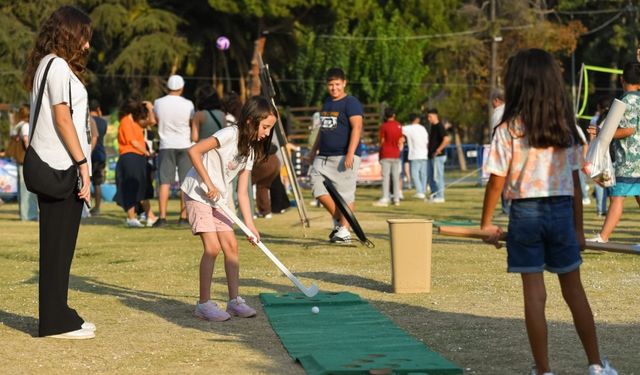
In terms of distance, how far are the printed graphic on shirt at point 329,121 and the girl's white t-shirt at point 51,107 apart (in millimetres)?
6480

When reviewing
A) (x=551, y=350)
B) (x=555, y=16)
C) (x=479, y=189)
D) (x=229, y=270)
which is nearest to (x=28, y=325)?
(x=229, y=270)

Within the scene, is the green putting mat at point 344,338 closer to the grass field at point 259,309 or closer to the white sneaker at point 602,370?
the grass field at point 259,309

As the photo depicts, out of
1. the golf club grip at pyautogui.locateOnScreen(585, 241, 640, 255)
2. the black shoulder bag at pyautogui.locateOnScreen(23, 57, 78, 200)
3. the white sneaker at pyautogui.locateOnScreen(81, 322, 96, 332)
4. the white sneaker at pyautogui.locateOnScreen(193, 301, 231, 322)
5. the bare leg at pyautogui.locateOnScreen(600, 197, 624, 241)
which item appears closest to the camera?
the golf club grip at pyautogui.locateOnScreen(585, 241, 640, 255)

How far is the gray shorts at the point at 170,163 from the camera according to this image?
16719 millimetres

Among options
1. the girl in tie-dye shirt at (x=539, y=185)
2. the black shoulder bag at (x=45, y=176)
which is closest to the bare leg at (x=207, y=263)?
the black shoulder bag at (x=45, y=176)

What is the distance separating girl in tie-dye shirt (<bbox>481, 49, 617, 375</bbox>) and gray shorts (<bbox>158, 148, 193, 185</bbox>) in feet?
36.3

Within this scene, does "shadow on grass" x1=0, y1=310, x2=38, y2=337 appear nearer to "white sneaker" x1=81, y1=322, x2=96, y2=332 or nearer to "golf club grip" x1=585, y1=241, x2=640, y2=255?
"white sneaker" x1=81, y1=322, x2=96, y2=332

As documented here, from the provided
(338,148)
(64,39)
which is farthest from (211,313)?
(338,148)

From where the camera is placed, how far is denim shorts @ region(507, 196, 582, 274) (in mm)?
5855

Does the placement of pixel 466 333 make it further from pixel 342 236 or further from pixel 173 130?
pixel 173 130

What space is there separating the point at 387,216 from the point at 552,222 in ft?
44.7

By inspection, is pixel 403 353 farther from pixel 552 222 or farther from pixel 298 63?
pixel 298 63

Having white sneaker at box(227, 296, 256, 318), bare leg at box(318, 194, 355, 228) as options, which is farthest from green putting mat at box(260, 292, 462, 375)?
bare leg at box(318, 194, 355, 228)

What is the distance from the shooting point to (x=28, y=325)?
8070 millimetres
